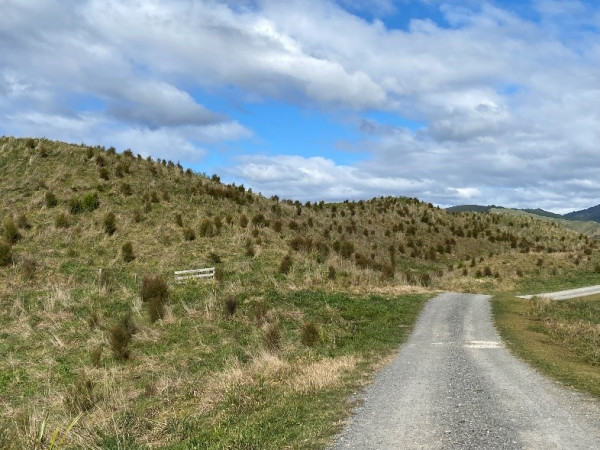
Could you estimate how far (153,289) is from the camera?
22172mm

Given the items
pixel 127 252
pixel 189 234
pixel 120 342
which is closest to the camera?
pixel 120 342

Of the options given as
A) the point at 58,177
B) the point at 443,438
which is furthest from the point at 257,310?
the point at 58,177

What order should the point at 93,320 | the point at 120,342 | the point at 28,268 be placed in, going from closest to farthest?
the point at 120,342 → the point at 93,320 → the point at 28,268

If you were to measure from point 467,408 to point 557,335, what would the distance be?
9952 millimetres

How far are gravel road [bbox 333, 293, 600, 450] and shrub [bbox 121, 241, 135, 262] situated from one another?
59.7 feet

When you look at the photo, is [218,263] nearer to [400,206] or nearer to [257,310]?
[257,310]

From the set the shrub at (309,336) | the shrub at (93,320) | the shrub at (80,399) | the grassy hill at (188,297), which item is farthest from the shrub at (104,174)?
the shrub at (80,399)

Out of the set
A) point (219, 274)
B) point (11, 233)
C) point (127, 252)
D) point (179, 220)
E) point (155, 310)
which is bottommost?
point (155, 310)

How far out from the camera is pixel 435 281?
3403 cm

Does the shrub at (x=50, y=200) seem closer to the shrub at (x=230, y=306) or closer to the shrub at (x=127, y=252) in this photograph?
the shrub at (x=127, y=252)

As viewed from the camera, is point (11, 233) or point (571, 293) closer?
point (11, 233)

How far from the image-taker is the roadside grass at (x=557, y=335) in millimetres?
11742

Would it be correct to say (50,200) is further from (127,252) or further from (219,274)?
(219,274)

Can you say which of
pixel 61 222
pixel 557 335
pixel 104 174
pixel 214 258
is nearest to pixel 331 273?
pixel 214 258
